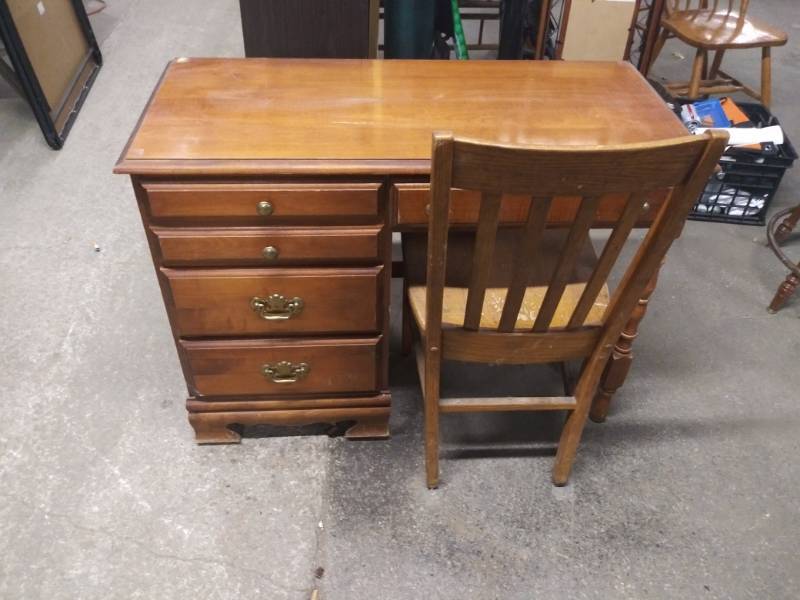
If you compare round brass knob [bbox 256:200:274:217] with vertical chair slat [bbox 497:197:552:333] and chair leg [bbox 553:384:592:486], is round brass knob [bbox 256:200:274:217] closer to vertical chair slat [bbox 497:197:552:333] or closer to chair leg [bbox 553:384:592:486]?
vertical chair slat [bbox 497:197:552:333]

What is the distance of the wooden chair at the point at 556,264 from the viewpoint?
89cm

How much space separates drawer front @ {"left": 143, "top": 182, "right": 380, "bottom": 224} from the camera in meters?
1.11

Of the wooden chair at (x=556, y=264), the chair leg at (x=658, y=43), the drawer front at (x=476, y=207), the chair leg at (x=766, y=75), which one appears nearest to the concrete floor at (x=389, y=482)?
the wooden chair at (x=556, y=264)

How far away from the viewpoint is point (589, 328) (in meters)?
1.24

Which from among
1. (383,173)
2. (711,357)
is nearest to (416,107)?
(383,173)

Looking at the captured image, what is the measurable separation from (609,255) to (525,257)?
0.48 feet

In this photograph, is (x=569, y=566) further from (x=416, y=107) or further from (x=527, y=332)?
(x=416, y=107)

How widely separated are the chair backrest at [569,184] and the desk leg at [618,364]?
308 mm

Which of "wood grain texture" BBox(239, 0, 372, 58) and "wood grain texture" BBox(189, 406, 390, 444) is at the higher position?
"wood grain texture" BBox(239, 0, 372, 58)

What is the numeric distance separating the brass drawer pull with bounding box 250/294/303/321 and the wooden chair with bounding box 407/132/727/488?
9.5 inches

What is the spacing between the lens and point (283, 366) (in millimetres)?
1404

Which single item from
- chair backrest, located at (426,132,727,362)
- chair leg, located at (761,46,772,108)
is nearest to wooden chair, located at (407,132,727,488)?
chair backrest, located at (426,132,727,362)

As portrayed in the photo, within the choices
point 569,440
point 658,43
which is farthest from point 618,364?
point 658,43

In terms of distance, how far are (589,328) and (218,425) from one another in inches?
35.1
